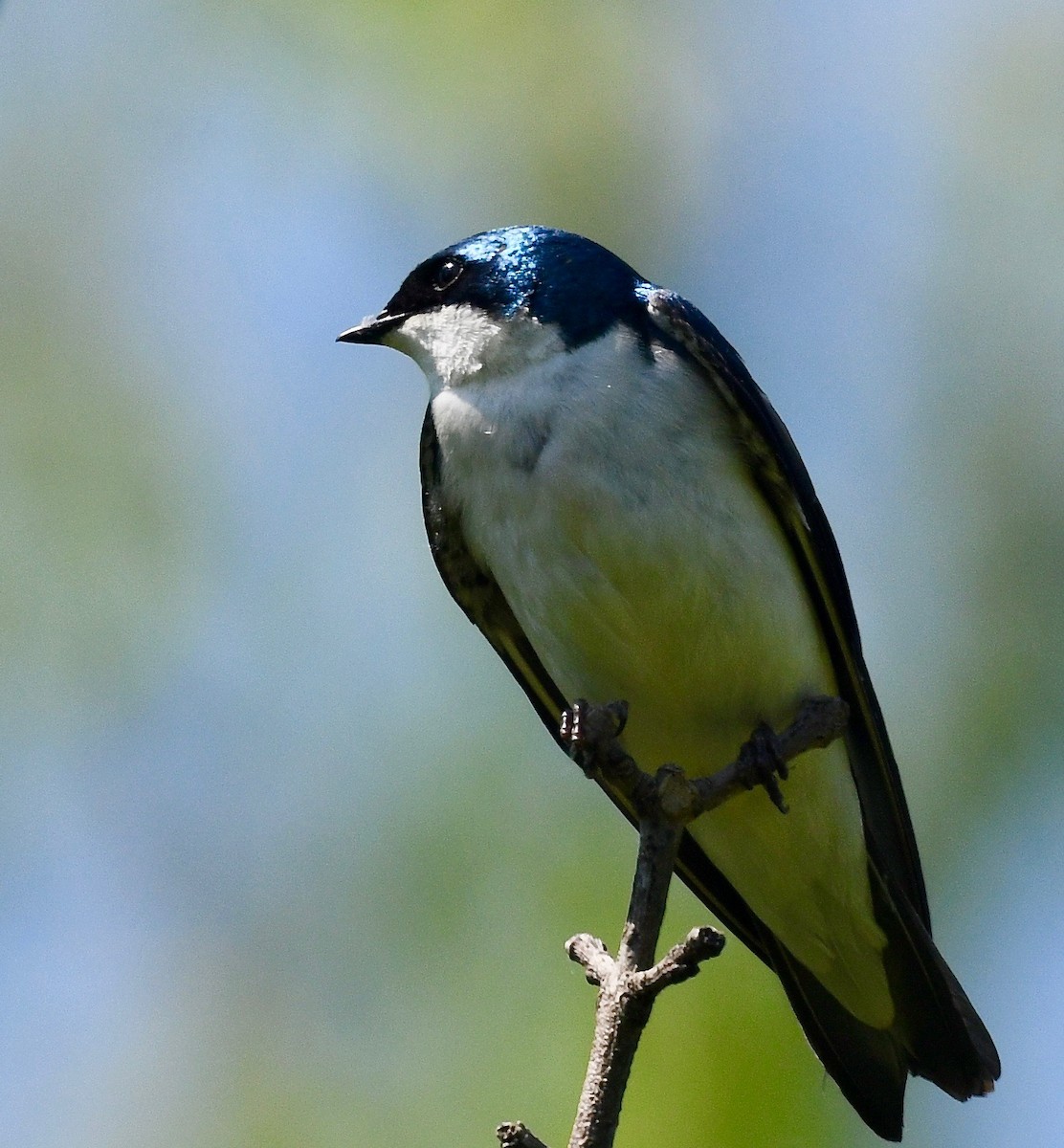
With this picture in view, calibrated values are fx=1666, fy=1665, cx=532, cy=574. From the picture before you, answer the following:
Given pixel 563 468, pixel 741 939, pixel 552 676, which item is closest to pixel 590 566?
pixel 563 468

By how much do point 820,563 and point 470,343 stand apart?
0.93 m

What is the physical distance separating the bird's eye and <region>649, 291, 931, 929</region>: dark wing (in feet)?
1.74

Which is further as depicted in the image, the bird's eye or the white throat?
the bird's eye

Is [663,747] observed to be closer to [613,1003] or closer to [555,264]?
[555,264]

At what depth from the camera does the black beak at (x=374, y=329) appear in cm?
404

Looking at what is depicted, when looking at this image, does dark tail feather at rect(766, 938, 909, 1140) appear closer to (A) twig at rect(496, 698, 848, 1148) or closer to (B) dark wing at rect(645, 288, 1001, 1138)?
(B) dark wing at rect(645, 288, 1001, 1138)

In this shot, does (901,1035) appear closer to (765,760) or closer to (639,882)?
(765,760)


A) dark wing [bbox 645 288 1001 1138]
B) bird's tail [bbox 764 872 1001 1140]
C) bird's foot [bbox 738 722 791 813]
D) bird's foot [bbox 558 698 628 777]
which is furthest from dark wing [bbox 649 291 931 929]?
bird's foot [bbox 558 698 628 777]

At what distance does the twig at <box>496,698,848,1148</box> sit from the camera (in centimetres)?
214

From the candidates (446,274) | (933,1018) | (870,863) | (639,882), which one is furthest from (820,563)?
(639,882)

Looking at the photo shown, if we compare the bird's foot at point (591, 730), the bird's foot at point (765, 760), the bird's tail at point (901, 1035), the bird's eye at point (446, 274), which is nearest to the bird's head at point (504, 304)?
the bird's eye at point (446, 274)

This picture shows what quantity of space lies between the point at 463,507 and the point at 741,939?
1286 millimetres

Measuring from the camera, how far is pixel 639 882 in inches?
98.7

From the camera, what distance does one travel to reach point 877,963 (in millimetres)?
3799
